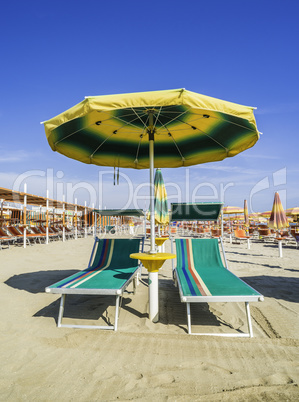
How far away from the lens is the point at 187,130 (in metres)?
3.58

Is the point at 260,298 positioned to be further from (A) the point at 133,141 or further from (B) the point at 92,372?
(A) the point at 133,141

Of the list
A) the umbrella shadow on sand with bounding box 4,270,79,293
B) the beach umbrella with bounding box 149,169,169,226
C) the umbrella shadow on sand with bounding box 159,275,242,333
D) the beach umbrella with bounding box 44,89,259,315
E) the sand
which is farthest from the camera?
the beach umbrella with bounding box 149,169,169,226

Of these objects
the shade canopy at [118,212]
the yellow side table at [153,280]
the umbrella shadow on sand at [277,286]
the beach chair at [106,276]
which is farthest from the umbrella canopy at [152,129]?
the shade canopy at [118,212]

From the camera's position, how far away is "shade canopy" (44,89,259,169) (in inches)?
87.4

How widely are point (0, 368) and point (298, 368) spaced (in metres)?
2.34

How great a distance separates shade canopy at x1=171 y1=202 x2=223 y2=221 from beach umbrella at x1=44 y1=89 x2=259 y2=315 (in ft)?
6.52

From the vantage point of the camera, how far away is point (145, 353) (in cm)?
215

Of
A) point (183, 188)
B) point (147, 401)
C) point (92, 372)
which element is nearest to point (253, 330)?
point (147, 401)

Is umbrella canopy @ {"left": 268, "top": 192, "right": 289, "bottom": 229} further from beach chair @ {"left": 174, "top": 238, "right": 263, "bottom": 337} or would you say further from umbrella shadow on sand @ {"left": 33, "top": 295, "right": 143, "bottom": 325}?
umbrella shadow on sand @ {"left": 33, "top": 295, "right": 143, "bottom": 325}

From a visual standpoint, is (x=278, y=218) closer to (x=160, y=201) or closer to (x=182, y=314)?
(x=160, y=201)

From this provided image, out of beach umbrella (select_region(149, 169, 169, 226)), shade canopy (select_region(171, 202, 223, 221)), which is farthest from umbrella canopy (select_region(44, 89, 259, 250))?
beach umbrella (select_region(149, 169, 169, 226))

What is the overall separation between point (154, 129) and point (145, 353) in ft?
8.56

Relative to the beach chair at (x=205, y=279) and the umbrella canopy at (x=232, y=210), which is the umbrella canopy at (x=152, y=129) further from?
the umbrella canopy at (x=232, y=210)

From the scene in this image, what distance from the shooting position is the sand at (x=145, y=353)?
1.66 meters
